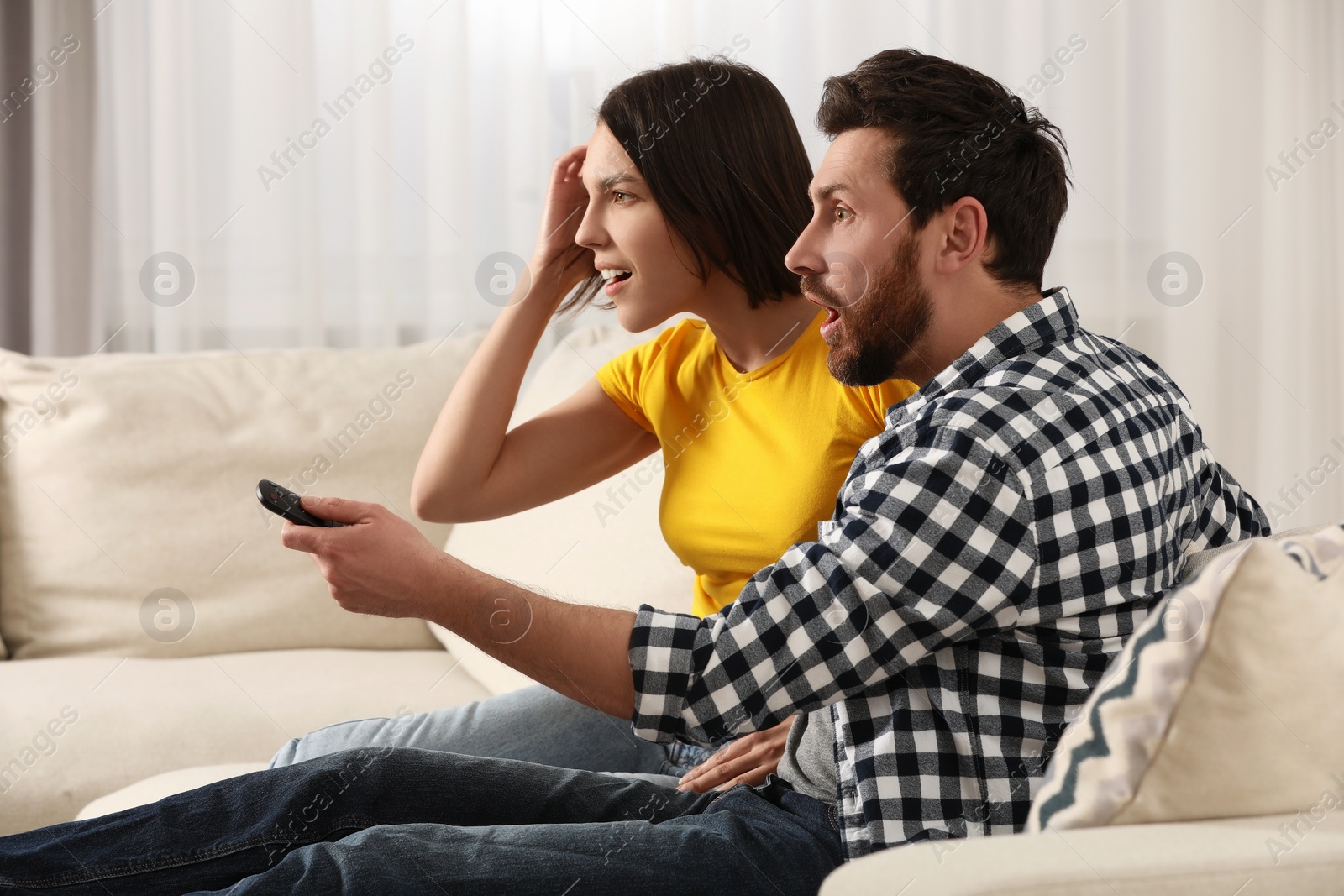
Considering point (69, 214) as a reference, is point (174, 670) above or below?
below

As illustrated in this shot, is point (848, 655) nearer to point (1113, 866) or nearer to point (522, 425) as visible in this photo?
point (1113, 866)

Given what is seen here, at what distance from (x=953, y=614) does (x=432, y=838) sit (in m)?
0.39

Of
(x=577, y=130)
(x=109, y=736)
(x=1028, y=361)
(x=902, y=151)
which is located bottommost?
(x=109, y=736)

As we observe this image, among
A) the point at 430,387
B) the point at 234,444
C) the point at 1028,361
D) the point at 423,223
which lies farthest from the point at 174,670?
the point at 1028,361

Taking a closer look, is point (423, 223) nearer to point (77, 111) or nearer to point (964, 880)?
point (77, 111)

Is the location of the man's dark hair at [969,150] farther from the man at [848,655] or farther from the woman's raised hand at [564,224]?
the woman's raised hand at [564,224]

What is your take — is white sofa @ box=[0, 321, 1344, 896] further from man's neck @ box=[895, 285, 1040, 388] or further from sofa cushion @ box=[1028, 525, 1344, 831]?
sofa cushion @ box=[1028, 525, 1344, 831]

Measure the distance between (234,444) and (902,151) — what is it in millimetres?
1334

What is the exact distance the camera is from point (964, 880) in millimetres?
538

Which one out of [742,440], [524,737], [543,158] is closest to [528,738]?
[524,737]

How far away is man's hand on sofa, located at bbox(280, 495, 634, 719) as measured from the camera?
0.80 m

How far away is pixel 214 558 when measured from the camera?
6.03 ft

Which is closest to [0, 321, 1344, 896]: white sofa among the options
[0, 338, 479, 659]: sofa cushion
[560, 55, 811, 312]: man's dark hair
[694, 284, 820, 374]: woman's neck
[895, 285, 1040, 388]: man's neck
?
[0, 338, 479, 659]: sofa cushion

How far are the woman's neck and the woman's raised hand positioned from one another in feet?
0.64
